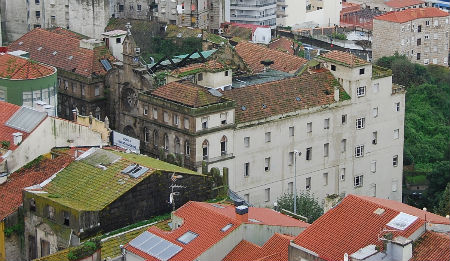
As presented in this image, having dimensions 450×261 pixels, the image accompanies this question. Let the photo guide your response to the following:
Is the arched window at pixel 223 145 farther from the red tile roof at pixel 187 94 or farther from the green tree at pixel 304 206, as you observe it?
the green tree at pixel 304 206

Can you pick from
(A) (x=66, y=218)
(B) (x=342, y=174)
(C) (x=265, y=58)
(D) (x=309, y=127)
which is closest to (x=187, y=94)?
(D) (x=309, y=127)

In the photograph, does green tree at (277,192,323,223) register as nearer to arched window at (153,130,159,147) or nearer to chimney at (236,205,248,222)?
arched window at (153,130,159,147)

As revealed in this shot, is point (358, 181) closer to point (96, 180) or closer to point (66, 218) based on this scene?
point (96, 180)

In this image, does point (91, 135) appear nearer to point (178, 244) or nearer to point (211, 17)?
point (178, 244)

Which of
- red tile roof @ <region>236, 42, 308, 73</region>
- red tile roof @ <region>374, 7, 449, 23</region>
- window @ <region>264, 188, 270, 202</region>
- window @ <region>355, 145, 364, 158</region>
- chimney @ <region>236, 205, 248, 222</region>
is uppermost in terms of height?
red tile roof @ <region>236, 42, 308, 73</region>

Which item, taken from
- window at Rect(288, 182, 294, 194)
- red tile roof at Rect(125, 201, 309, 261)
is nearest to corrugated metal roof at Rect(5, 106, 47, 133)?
red tile roof at Rect(125, 201, 309, 261)

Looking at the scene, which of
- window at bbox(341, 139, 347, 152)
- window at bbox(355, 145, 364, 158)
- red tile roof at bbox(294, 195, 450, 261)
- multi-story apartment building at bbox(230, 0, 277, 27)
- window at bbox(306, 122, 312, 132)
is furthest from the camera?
multi-story apartment building at bbox(230, 0, 277, 27)

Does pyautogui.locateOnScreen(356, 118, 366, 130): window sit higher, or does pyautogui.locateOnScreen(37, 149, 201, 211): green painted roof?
pyautogui.locateOnScreen(37, 149, 201, 211): green painted roof
